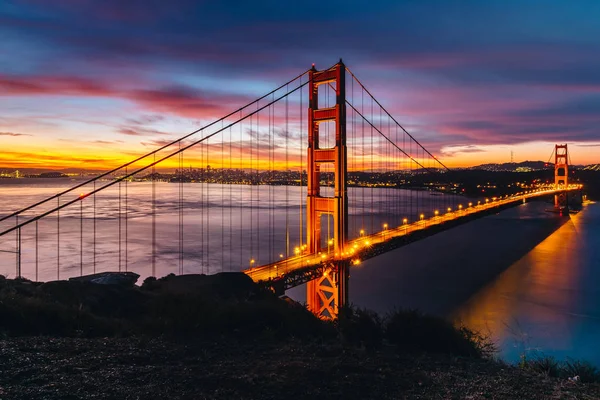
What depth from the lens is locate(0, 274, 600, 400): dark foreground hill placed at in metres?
4.54

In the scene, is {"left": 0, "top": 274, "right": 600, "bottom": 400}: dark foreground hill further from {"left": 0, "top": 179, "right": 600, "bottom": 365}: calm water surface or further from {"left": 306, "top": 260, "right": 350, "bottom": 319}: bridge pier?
{"left": 306, "top": 260, "right": 350, "bottom": 319}: bridge pier

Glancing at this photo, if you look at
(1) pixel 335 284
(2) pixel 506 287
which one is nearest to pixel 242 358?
(1) pixel 335 284

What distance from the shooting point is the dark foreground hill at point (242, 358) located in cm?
454

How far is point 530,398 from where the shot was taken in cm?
467

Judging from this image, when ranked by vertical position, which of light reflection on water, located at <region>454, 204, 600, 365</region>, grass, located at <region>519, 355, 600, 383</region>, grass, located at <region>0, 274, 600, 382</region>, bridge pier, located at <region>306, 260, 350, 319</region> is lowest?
light reflection on water, located at <region>454, 204, 600, 365</region>

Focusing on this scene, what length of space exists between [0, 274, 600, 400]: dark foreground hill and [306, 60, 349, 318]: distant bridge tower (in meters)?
12.1

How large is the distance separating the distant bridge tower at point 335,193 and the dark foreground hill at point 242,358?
39.9 feet

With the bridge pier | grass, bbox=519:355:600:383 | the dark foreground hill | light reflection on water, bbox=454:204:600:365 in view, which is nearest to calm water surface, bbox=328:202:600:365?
light reflection on water, bbox=454:204:600:365

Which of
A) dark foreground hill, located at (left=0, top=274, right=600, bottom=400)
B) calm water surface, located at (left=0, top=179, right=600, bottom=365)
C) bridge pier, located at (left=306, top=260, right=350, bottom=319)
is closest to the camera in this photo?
dark foreground hill, located at (left=0, top=274, right=600, bottom=400)

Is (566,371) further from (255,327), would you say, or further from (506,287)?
(506,287)

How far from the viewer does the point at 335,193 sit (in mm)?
20891

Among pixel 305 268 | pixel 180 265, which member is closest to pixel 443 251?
pixel 180 265

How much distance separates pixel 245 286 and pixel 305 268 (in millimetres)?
4007

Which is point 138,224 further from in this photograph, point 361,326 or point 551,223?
point 551,223
